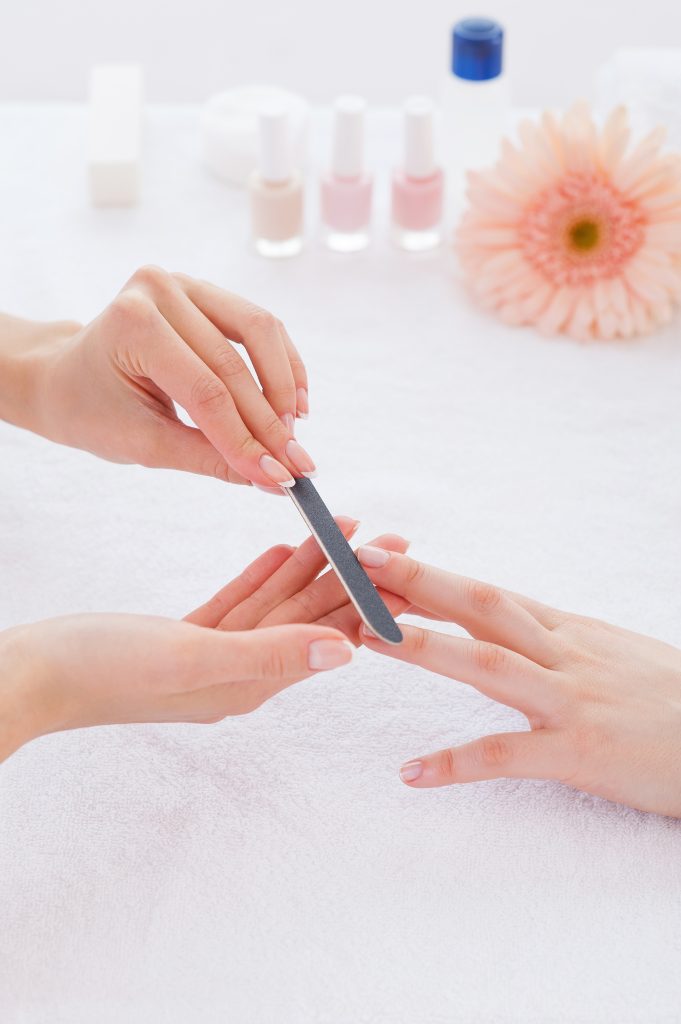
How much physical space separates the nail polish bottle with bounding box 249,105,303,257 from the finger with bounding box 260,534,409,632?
569mm

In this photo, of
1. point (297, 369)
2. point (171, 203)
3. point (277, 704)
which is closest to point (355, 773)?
point (277, 704)

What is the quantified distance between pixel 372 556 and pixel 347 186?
0.62 metres

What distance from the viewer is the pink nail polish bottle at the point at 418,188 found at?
1270mm

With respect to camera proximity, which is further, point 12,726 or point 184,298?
point 184,298

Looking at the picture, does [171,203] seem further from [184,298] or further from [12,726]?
[12,726]

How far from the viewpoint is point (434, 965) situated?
747mm

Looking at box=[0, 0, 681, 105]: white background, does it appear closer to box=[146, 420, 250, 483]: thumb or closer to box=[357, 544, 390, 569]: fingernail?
box=[146, 420, 250, 483]: thumb

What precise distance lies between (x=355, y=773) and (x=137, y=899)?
173 millimetres

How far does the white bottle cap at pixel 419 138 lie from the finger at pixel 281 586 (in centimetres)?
58

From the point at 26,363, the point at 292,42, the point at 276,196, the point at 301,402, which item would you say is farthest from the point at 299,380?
the point at 292,42

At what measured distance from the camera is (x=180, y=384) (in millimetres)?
866

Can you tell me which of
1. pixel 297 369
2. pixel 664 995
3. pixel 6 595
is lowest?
pixel 664 995

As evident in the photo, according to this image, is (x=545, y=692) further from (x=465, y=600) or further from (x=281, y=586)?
(x=281, y=586)

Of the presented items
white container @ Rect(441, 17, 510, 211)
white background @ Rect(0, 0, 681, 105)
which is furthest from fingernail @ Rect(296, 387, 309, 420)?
white background @ Rect(0, 0, 681, 105)
